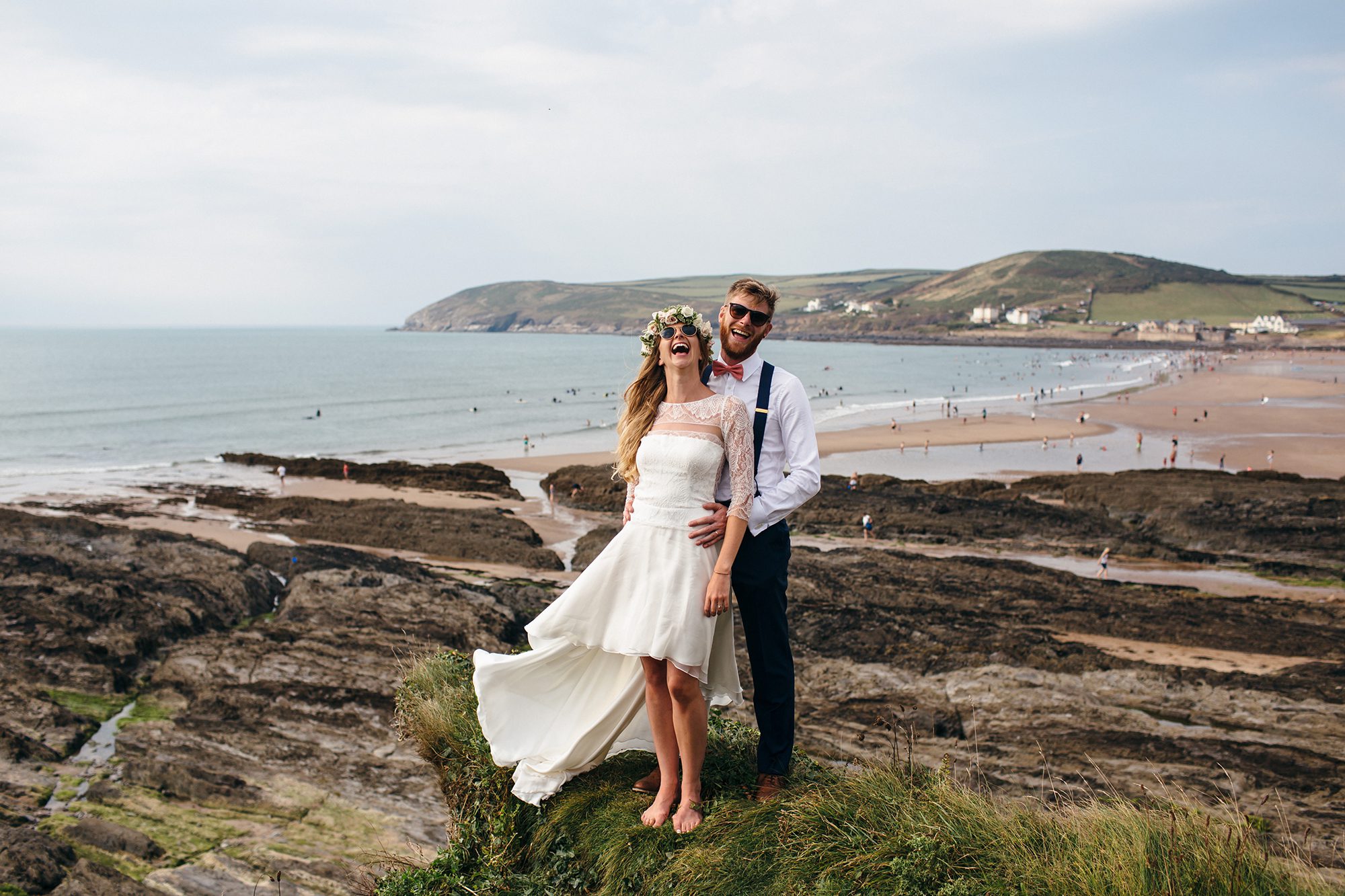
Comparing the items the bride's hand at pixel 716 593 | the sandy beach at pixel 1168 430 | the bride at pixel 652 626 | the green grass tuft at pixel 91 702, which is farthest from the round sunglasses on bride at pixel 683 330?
the sandy beach at pixel 1168 430

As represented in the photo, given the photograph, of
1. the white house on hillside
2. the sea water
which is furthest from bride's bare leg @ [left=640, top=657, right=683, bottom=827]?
the white house on hillside

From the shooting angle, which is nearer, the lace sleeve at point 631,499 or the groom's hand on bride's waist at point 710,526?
the groom's hand on bride's waist at point 710,526

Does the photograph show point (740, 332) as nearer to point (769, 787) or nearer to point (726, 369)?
point (726, 369)

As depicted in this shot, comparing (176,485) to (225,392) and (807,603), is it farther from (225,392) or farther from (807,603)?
(225,392)

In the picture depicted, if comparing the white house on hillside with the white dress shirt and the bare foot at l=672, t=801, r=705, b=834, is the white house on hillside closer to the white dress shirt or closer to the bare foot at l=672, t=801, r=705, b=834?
the white dress shirt

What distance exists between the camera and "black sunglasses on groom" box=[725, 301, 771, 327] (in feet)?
12.8

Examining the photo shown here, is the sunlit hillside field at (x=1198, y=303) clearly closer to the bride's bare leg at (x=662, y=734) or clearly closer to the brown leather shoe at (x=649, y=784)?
the brown leather shoe at (x=649, y=784)

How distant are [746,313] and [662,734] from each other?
202cm

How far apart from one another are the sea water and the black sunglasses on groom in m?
0.65

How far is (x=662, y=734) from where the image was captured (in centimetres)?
411

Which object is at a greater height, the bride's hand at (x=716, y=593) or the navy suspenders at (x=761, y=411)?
the navy suspenders at (x=761, y=411)

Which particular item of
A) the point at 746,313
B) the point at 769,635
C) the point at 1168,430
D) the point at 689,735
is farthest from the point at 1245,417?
the point at 689,735

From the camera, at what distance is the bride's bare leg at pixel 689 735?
393cm

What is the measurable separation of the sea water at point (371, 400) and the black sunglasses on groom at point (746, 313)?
2.15ft
